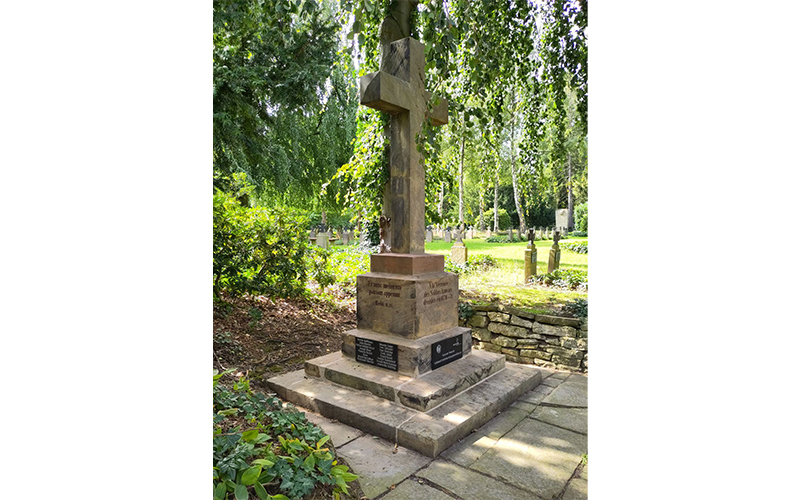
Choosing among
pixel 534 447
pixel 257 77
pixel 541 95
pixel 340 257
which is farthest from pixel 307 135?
pixel 534 447

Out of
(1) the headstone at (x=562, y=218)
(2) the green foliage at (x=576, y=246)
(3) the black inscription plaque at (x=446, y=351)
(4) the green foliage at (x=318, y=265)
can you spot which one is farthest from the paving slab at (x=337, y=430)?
(1) the headstone at (x=562, y=218)

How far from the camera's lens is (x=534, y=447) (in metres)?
2.72

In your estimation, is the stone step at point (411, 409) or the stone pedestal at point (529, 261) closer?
the stone step at point (411, 409)

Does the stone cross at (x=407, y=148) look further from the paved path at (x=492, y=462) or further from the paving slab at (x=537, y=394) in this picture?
the paved path at (x=492, y=462)

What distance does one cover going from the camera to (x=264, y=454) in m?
1.86

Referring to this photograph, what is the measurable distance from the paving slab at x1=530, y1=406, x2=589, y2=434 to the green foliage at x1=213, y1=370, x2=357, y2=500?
1741 mm

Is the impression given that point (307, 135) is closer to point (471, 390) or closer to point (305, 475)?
point (471, 390)

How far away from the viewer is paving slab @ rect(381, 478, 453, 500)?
2.19 metres

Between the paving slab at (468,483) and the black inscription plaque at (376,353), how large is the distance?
1.08m

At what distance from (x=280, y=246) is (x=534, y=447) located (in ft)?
11.8

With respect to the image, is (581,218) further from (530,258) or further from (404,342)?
(404,342)

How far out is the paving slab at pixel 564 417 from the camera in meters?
3.03

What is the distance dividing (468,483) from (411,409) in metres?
0.82

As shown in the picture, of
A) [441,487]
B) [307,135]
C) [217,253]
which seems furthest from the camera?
[307,135]
